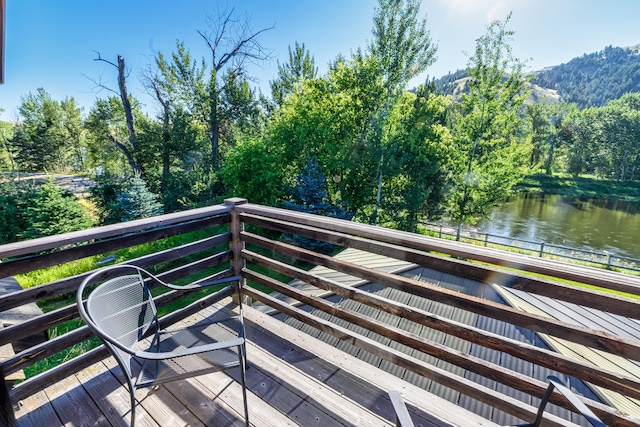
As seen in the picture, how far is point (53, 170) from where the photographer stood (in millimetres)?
23469

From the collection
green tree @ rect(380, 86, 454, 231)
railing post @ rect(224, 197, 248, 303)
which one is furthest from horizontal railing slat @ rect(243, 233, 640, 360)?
green tree @ rect(380, 86, 454, 231)

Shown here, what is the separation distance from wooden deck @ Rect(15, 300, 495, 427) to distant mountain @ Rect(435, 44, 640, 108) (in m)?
104

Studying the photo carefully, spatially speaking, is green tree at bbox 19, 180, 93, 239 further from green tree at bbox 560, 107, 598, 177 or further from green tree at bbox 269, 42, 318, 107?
green tree at bbox 560, 107, 598, 177

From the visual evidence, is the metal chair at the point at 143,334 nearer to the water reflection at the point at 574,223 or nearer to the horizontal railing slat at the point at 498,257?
the horizontal railing slat at the point at 498,257

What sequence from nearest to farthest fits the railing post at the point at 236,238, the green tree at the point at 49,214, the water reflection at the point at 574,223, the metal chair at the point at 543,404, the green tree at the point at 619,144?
the metal chair at the point at 543,404, the railing post at the point at 236,238, the green tree at the point at 49,214, the water reflection at the point at 574,223, the green tree at the point at 619,144

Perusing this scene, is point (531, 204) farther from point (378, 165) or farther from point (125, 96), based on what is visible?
point (125, 96)

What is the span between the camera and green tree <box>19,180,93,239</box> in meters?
8.93

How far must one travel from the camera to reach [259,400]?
5.34 ft

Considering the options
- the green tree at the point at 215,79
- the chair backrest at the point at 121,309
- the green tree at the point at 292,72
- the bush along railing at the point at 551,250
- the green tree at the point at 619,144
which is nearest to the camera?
the chair backrest at the point at 121,309

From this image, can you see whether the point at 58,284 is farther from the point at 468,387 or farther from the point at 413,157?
the point at 413,157

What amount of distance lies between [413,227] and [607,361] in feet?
32.8

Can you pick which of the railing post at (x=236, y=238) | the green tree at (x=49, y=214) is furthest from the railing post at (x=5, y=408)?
the green tree at (x=49, y=214)

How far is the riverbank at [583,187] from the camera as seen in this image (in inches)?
1069

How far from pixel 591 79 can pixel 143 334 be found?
187 meters
